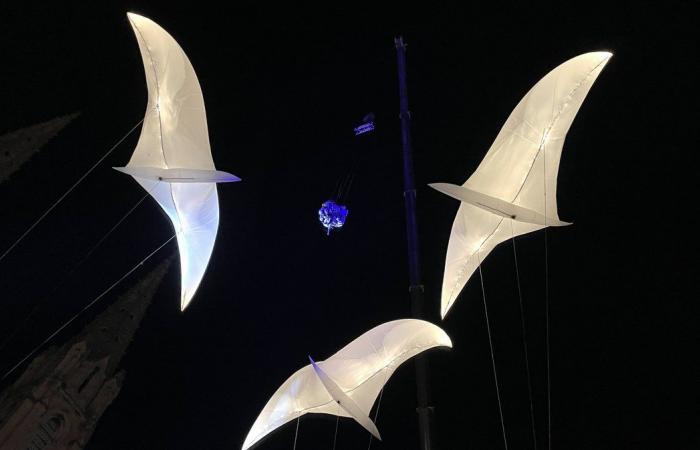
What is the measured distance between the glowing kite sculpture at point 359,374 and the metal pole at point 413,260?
1.01ft

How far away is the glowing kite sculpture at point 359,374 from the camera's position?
28.8 feet

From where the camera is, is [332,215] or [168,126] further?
[332,215]

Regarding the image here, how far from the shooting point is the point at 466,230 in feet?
30.6

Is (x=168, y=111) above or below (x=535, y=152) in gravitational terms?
above

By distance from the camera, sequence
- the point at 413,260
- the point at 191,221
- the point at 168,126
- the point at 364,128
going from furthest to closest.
Answer: the point at 364,128, the point at 191,221, the point at 413,260, the point at 168,126

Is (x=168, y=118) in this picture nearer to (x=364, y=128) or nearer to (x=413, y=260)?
(x=364, y=128)

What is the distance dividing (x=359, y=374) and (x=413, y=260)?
1.92 meters

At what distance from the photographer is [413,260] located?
30.2 ft

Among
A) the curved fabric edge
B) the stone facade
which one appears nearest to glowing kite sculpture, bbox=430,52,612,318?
the curved fabric edge

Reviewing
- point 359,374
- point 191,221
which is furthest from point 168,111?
point 359,374

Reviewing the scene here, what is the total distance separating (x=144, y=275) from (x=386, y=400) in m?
29.4

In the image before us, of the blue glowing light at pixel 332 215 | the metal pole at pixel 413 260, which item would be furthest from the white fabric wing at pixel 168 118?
the metal pole at pixel 413 260

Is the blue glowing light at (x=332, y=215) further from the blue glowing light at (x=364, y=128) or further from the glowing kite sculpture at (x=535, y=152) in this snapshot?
the glowing kite sculpture at (x=535, y=152)

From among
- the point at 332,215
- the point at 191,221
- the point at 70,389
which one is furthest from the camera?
the point at 70,389
